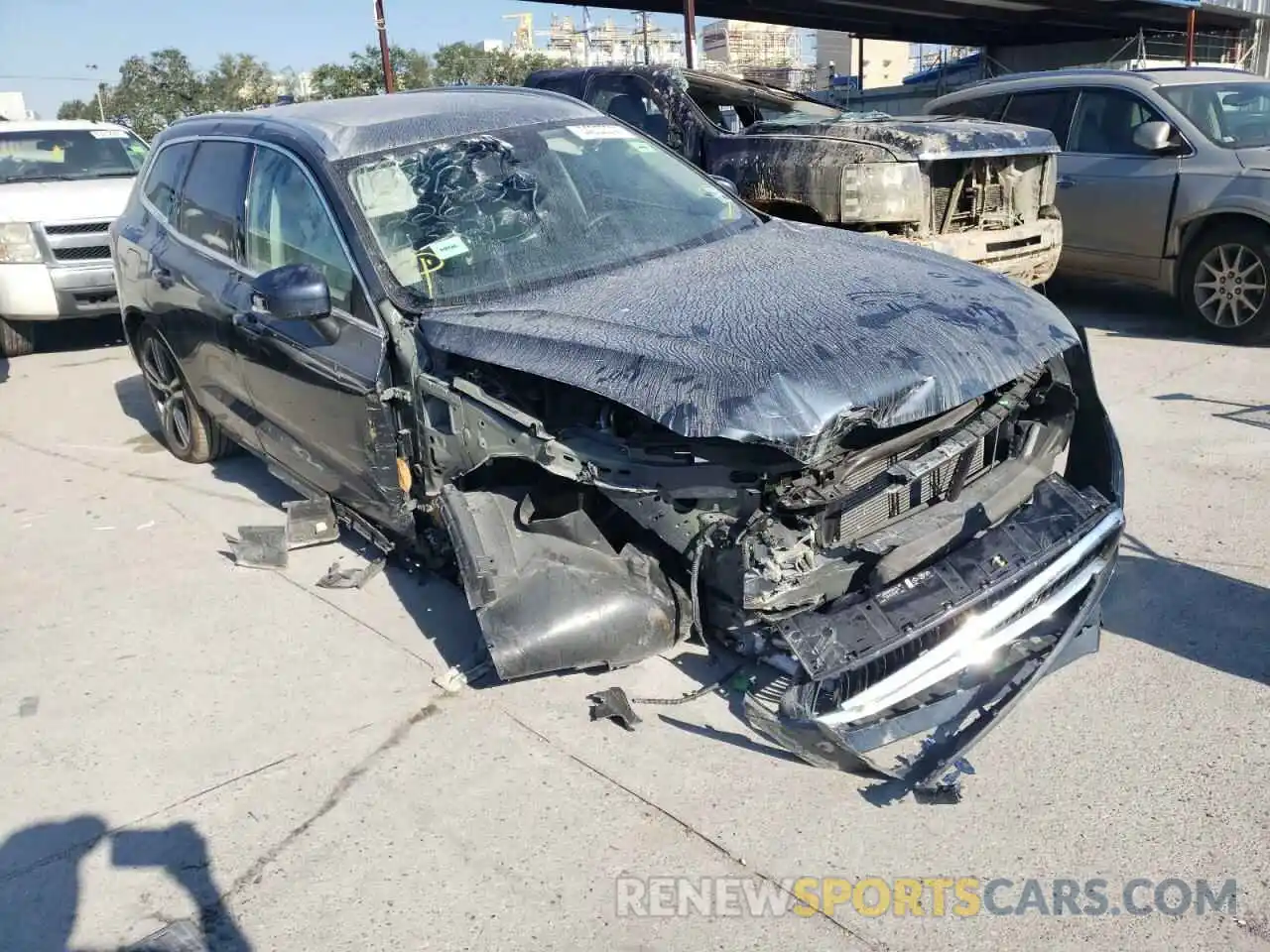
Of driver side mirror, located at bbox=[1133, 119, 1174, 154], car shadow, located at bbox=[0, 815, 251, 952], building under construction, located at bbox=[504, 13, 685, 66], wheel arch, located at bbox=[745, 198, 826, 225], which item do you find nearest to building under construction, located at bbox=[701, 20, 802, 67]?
building under construction, located at bbox=[504, 13, 685, 66]

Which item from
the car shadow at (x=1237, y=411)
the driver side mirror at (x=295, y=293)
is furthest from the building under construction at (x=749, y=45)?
the driver side mirror at (x=295, y=293)

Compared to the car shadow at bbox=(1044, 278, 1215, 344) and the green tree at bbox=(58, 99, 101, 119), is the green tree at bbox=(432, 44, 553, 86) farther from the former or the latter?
the car shadow at bbox=(1044, 278, 1215, 344)

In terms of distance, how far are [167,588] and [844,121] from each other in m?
5.14

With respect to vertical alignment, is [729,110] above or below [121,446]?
above

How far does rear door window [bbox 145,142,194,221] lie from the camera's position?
18.3 ft

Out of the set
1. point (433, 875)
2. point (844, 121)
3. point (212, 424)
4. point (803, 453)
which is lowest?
point (433, 875)

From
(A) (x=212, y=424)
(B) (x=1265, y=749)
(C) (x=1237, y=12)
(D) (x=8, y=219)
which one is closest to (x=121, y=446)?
(A) (x=212, y=424)

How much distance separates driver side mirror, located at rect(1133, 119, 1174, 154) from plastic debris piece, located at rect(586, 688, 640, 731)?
6295 mm

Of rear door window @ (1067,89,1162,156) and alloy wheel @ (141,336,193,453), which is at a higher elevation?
rear door window @ (1067,89,1162,156)

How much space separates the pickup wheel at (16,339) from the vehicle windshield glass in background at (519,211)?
7.11 metres

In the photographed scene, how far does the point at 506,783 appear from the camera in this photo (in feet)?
10.5

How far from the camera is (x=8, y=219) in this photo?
9086mm

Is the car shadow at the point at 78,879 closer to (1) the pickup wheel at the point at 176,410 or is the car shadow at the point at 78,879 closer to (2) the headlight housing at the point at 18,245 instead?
(1) the pickup wheel at the point at 176,410

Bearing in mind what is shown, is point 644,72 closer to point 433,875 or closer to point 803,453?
point 803,453
